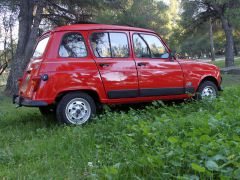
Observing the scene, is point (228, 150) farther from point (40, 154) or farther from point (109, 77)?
point (109, 77)

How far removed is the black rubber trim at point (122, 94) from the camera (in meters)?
7.41

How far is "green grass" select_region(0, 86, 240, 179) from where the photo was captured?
346 centimetres

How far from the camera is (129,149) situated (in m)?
4.48

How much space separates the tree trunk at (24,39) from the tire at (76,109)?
991 centimetres

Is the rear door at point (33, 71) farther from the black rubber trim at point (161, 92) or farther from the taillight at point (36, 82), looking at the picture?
the black rubber trim at point (161, 92)

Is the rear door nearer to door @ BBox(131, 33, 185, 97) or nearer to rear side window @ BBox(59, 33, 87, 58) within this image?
rear side window @ BBox(59, 33, 87, 58)

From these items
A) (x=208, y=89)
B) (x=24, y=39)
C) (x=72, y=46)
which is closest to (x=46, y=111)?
(x=72, y=46)

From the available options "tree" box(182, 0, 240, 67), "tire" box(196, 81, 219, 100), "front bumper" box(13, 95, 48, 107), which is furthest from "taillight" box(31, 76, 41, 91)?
"tree" box(182, 0, 240, 67)

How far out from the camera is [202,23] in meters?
29.9

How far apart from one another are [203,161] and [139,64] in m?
4.58

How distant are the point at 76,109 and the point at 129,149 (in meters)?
2.77

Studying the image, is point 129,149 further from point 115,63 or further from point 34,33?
point 34,33

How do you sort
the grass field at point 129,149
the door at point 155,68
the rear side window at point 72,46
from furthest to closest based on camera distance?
the door at point 155,68 < the rear side window at point 72,46 < the grass field at point 129,149

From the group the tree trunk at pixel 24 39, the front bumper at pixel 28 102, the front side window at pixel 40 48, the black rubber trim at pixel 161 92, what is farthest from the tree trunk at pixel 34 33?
the black rubber trim at pixel 161 92
